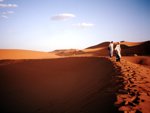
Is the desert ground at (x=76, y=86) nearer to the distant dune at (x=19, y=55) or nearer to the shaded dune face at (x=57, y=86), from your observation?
the shaded dune face at (x=57, y=86)

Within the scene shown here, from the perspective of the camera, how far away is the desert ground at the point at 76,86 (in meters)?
5.29

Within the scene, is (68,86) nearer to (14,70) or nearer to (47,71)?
(47,71)

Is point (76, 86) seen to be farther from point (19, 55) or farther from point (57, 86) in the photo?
point (19, 55)

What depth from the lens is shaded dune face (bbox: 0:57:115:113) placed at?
645cm

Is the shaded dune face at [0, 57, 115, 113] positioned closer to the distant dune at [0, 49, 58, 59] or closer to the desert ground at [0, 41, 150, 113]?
the desert ground at [0, 41, 150, 113]

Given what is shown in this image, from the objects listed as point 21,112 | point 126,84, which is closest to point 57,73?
point 21,112

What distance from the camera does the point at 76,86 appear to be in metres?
9.86

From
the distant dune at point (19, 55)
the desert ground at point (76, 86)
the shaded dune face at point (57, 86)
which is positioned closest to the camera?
the desert ground at point (76, 86)

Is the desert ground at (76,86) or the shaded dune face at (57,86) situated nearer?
the desert ground at (76,86)

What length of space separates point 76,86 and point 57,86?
1.63 m

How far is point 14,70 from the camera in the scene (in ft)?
50.0

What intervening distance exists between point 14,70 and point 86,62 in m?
6.14

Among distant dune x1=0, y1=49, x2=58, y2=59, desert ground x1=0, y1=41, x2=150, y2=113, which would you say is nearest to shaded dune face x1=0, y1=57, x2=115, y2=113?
desert ground x1=0, y1=41, x2=150, y2=113

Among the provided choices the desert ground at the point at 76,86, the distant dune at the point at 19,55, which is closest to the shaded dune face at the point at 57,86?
the desert ground at the point at 76,86
